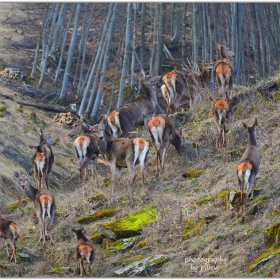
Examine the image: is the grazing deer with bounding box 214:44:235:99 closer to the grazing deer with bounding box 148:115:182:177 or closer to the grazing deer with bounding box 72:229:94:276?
the grazing deer with bounding box 148:115:182:177

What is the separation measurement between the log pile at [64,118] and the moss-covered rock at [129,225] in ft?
49.6

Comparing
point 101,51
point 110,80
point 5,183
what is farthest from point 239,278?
point 110,80

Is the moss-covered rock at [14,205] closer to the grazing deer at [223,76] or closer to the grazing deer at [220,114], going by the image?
the grazing deer at [220,114]

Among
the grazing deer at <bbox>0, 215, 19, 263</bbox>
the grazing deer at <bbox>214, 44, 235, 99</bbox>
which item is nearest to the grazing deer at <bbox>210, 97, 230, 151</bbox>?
the grazing deer at <bbox>214, 44, 235, 99</bbox>

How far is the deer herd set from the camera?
15.3 metres

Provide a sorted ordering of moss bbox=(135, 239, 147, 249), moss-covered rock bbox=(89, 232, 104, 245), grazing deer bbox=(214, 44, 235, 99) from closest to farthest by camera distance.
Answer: moss bbox=(135, 239, 147, 249) < moss-covered rock bbox=(89, 232, 104, 245) < grazing deer bbox=(214, 44, 235, 99)

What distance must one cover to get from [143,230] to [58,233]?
2440 millimetres

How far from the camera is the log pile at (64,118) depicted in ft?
102

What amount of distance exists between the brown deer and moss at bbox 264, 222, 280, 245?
5.24 meters

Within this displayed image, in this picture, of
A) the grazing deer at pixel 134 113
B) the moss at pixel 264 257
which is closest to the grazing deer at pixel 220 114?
the grazing deer at pixel 134 113

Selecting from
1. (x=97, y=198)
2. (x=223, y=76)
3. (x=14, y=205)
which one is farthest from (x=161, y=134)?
(x=14, y=205)

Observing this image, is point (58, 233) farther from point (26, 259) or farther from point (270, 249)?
point (270, 249)

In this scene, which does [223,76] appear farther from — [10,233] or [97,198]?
[10,233]

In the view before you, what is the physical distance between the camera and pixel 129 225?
51.8ft
